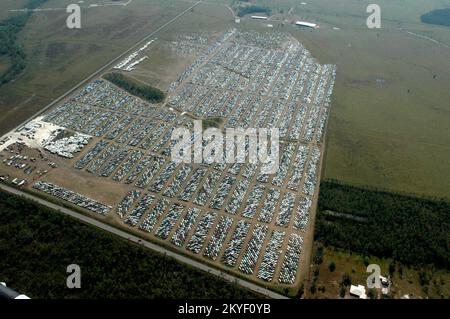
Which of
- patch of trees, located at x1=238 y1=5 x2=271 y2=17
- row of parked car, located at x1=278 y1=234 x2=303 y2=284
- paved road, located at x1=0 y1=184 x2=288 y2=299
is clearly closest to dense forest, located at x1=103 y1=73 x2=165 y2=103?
paved road, located at x1=0 y1=184 x2=288 y2=299

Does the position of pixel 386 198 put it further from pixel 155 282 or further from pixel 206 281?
pixel 155 282

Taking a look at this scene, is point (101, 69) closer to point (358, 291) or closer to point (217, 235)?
point (217, 235)

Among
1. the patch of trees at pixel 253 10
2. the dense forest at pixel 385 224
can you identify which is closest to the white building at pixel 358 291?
the dense forest at pixel 385 224

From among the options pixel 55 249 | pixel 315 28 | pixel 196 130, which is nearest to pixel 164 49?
pixel 196 130

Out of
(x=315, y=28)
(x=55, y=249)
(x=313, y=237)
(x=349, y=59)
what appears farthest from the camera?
(x=315, y=28)

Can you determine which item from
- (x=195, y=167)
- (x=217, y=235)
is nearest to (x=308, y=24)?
(x=195, y=167)

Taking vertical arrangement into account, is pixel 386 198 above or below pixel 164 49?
below

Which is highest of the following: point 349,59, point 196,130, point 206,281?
point 349,59
